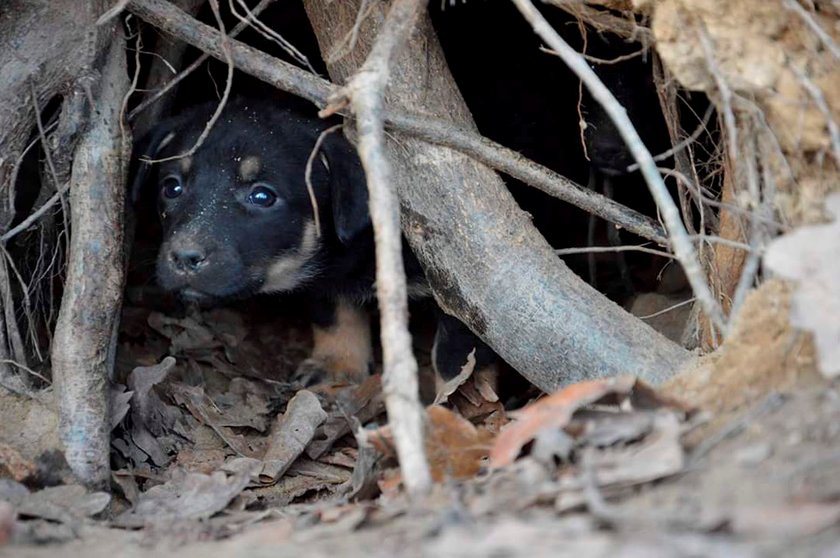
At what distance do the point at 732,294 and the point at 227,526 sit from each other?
1.63 m

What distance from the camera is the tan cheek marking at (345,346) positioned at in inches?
200

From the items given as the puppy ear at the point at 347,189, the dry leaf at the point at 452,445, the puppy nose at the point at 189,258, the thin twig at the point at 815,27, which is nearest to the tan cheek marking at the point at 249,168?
the puppy ear at the point at 347,189

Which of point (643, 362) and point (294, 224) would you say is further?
point (294, 224)

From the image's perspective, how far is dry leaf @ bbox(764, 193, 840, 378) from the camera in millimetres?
2146

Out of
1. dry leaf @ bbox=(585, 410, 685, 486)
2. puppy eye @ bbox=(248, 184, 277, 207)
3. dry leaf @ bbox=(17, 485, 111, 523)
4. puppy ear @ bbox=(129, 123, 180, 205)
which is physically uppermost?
puppy ear @ bbox=(129, 123, 180, 205)

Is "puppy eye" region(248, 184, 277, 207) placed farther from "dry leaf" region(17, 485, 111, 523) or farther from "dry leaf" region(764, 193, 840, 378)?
"dry leaf" region(764, 193, 840, 378)

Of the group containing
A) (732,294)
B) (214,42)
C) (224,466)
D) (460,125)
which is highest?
(214,42)

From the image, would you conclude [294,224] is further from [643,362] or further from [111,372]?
[643,362]

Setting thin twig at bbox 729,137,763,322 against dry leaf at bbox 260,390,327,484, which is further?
dry leaf at bbox 260,390,327,484

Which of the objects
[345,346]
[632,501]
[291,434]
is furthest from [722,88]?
[345,346]

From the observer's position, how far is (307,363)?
5102 mm

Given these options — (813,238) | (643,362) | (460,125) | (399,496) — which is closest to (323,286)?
(460,125)

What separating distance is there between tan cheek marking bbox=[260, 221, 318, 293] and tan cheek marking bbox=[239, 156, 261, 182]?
0.34m

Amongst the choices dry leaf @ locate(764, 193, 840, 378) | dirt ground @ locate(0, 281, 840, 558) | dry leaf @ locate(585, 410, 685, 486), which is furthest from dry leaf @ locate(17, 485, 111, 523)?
dry leaf @ locate(764, 193, 840, 378)
